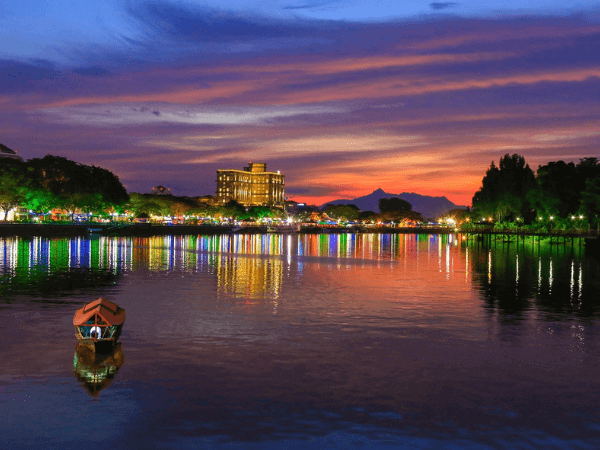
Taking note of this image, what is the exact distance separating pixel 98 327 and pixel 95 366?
1.59 meters

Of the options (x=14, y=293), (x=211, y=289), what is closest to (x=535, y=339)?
(x=211, y=289)

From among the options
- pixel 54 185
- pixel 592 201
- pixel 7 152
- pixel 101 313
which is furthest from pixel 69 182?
pixel 101 313

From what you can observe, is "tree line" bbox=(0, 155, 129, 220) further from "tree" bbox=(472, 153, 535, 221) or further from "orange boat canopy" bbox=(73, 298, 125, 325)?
"orange boat canopy" bbox=(73, 298, 125, 325)

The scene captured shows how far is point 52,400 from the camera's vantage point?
1566 centimetres

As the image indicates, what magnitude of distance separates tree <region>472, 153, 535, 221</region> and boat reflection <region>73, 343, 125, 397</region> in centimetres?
14565

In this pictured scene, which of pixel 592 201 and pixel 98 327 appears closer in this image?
pixel 98 327

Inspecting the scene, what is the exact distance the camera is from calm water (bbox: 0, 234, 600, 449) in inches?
541

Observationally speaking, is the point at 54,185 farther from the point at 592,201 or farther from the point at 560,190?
the point at 592,201

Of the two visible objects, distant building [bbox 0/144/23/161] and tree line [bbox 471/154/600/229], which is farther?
distant building [bbox 0/144/23/161]

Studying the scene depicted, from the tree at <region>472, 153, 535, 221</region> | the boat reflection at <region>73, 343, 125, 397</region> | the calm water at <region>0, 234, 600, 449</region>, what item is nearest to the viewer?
the calm water at <region>0, 234, 600, 449</region>

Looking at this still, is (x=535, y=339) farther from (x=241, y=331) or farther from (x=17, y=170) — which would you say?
(x=17, y=170)

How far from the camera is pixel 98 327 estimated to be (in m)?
20.2

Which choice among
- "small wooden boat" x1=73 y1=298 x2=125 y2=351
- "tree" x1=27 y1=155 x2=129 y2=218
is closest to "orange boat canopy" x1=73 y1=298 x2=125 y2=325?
"small wooden boat" x1=73 y1=298 x2=125 y2=351

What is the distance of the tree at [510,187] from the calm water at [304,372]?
125625 mm
